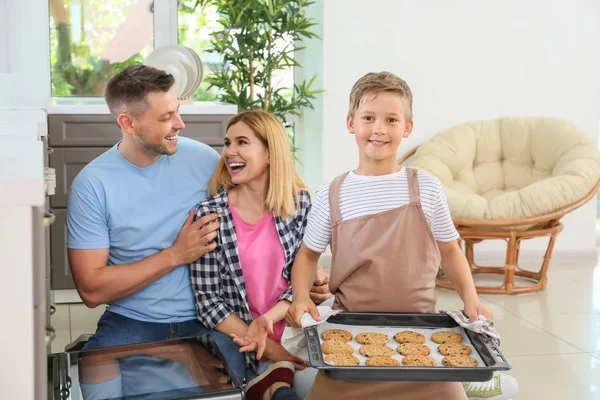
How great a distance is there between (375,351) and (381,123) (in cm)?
62

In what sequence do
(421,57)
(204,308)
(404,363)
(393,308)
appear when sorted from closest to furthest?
(404,363)
(393,308)
(204,308)
(421,57)

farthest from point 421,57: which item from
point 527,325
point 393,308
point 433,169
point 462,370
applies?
point 462,370

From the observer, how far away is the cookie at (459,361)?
1.78 metres

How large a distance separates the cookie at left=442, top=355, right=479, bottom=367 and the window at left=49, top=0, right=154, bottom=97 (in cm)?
365

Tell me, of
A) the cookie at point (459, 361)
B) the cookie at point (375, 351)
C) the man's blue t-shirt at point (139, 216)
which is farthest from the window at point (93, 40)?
the cookie at point (459, 361)

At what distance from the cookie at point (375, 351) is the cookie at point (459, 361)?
5.5 inches

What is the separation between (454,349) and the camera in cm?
189

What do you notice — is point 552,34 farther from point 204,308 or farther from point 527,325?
point 204,308

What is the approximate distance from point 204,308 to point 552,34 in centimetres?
361

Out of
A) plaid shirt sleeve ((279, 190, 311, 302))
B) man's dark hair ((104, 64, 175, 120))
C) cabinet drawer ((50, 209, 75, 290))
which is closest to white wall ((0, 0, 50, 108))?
cabinet drawer ((50, 209, 75, 290))

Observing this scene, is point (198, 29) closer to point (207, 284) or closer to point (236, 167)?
point (236, 167)

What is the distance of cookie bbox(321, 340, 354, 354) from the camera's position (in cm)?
184

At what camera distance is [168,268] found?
2.40m

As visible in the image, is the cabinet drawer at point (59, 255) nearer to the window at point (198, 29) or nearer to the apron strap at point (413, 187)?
the window at point (198, 29)
